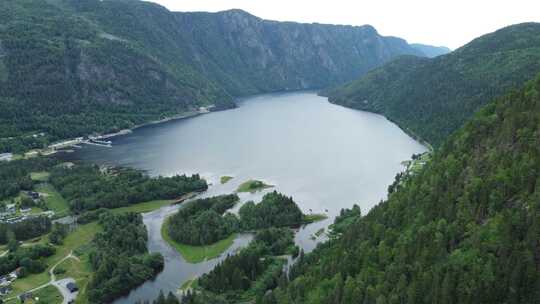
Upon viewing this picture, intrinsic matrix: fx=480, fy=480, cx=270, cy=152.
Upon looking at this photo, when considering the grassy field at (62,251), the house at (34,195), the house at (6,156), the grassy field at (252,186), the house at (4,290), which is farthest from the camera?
the house at (6,156)

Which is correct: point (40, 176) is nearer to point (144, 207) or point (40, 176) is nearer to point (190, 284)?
point (144, 207)

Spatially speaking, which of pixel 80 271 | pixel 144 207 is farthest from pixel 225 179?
pixel 80 271

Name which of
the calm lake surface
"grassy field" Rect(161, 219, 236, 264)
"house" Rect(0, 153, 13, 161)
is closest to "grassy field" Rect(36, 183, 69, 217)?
the calm lake surface

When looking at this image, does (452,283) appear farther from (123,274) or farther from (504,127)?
(123,274)

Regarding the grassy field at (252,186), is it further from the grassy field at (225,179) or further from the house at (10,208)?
the house at (10,208)

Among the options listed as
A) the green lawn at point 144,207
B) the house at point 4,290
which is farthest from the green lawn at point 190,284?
the green lawn at point 144,207

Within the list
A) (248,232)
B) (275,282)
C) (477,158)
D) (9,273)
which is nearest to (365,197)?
(248,232)
